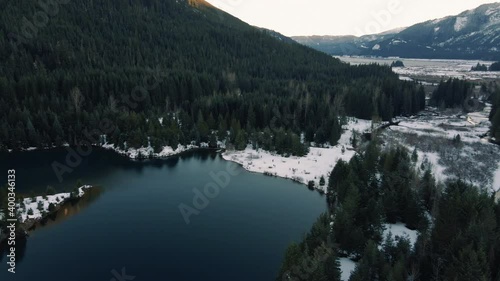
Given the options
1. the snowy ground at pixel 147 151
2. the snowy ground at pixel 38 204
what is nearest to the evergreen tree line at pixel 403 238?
the snowy ground at pixel 38 204

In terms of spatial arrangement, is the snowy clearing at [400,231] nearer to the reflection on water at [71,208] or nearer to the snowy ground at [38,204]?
the reflection on water at [71,208]

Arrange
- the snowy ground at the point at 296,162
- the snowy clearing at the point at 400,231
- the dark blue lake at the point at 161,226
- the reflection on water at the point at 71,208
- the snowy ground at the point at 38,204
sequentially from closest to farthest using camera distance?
the dark blue lake at the point at 161,226 < the snowy clearing at the point at 400,231 < the snowy ground at the point at 38,204 < the reflection on water at the point at 71,208 < the snowy ground at the point at 296,162

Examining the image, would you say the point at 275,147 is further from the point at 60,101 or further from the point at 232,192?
the point at 60,101

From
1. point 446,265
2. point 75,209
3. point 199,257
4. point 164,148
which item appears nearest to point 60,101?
point 164,148
